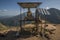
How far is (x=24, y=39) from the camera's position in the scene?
1173 centimetres

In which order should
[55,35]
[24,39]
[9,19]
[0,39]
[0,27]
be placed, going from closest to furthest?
[24,39], [0,39], [55,35], [0,27], [9,19]

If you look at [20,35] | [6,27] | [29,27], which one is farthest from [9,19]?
[20,35]

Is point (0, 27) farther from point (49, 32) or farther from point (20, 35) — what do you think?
point (49, 32)

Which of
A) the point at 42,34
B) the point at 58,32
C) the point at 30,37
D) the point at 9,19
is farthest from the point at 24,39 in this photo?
the point at 9,19

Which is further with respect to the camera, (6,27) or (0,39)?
(6,27)

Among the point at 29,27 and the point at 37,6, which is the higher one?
the point at 37,6

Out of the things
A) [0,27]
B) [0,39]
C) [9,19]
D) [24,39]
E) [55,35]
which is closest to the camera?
[24,39]

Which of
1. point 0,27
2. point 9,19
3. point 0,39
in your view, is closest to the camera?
point 0,39

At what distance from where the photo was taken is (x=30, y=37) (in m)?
12.2

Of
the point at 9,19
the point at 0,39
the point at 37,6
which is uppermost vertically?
the point at 37,6

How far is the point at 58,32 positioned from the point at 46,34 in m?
1.61

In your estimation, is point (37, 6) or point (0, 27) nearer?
point (37, 6)

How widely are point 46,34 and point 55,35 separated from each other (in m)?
0.84

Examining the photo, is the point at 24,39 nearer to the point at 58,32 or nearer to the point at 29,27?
the point at 29,27
